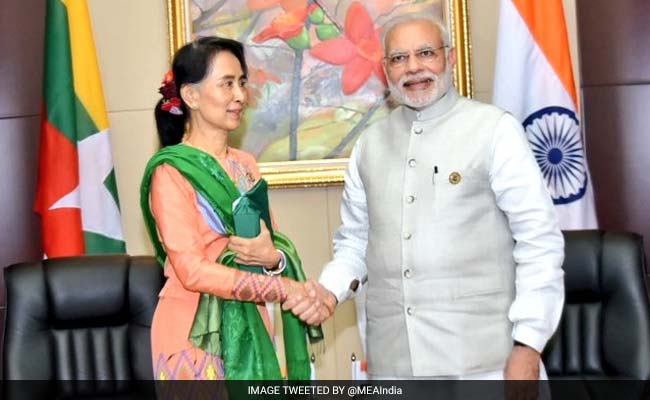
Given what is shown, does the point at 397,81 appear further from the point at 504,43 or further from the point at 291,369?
the point at 504,43

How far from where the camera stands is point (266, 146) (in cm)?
405

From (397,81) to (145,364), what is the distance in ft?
3.64

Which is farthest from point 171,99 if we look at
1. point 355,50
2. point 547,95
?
point 547,95

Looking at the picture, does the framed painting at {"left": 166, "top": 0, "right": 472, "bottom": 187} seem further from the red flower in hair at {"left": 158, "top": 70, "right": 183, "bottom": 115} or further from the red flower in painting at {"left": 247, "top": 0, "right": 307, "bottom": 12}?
the red flower in hair at {"left": 158, "top": 70, "right": 183, "bottom": 115}

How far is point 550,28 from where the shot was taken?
149 inches

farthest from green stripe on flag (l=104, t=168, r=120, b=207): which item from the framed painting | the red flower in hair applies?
the red flower in hair

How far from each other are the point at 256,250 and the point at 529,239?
0.71 metres

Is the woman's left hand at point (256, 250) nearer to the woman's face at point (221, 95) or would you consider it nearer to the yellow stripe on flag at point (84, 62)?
the woman's face at point (221, 95)

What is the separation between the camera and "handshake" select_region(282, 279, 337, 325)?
98.7 inches

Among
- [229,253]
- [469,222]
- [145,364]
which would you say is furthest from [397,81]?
[145,364]

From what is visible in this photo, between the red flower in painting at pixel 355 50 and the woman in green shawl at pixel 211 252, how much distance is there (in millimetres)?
1457

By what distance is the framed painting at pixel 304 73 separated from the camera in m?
4.04

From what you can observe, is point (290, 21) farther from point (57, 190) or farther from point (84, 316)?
point (84, 316)

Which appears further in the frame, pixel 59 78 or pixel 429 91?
pixel 59 78
